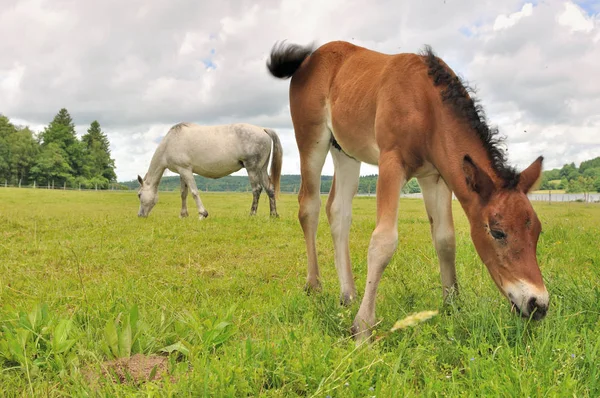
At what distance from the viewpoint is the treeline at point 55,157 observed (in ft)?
224

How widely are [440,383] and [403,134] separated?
1804mm

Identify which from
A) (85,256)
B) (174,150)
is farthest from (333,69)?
(174,150)

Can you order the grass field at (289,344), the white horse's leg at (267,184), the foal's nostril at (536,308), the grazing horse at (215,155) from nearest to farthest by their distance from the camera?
the grass field at (289,344), the foal's nostril at (536,308), the white horse's leg at (267,184), the grazing horse at (215,155)

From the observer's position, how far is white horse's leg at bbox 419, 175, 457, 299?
3.86 meters

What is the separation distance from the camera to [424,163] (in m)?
3.50

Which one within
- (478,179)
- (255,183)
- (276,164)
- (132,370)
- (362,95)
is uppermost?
(276,164)

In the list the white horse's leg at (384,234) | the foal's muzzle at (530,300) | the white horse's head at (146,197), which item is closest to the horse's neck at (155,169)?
the white horse's head at (146,197)

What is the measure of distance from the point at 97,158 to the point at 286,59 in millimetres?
80370

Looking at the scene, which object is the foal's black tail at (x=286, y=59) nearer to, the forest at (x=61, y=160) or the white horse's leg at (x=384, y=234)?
the white horse's leg at (x=384, y=234)

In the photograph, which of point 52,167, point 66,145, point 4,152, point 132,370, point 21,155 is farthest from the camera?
point 66,145

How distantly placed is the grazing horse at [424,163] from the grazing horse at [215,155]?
9.68 metres

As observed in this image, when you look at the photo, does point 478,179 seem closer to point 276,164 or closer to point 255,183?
point 276,164

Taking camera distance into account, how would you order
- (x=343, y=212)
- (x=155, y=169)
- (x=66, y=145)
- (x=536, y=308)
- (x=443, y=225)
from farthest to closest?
1. (x=66, y=145)
2. (x=155, y=169)
3. (x=343, y=212)
4. (x=443, y=225)
5. (x=536, y=308)

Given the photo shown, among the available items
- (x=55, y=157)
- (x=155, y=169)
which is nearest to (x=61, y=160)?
(x=55, y=157)
